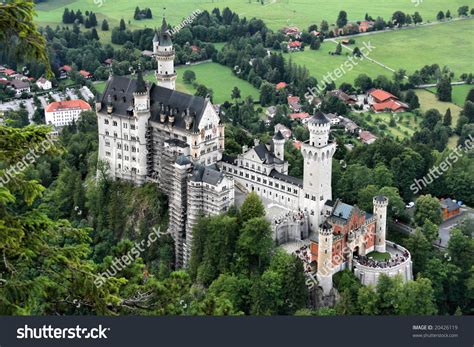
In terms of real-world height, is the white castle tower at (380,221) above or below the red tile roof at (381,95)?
above

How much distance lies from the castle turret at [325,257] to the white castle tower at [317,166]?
258 inches

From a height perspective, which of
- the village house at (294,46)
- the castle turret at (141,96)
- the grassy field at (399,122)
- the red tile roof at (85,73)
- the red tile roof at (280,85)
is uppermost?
the castle turret at (141,96)

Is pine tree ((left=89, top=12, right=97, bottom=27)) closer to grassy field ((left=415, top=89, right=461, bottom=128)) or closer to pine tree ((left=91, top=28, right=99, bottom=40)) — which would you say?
pine tree ((left=91, top=28, right=99, bottom=40))

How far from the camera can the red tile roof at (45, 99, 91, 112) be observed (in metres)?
133

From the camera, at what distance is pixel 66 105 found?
133750 mm

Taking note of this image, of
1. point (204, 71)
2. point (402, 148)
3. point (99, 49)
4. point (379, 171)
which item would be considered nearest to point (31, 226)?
point (379, 171)

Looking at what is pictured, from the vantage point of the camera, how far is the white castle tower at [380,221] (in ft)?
247

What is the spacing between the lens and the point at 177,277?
120 feet

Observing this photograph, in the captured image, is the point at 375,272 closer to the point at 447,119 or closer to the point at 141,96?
the point at 141,96

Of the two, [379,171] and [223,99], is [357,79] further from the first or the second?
[379,171]

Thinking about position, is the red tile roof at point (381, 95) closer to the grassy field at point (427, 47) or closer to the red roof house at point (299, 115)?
the red roof house at point (299, 115)

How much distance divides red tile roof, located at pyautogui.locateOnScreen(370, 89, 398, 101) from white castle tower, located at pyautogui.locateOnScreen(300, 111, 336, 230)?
65760 millimetres

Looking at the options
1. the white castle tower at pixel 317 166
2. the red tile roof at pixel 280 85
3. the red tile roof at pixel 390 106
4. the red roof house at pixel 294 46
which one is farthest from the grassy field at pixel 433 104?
the white castle tower at pixel 317 166

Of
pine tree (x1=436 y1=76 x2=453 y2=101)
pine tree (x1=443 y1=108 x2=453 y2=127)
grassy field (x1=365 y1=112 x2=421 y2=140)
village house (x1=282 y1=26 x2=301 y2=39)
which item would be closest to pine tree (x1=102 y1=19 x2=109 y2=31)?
village house (x1=282 y1=26 x2=301 y2=39)
